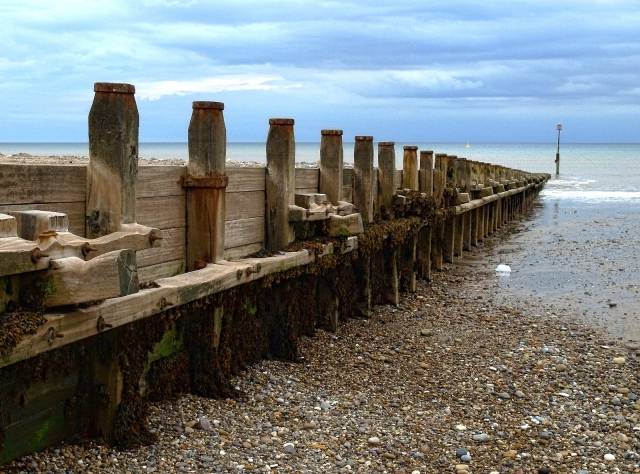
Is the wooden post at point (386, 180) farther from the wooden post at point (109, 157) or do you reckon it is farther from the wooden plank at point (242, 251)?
the wooden post at point (109, 157)

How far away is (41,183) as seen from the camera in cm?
438

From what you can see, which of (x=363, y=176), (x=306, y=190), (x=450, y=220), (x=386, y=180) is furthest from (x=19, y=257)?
(x=450, y=220)

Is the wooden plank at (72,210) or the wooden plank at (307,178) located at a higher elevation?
the wooden plank at (307,178)

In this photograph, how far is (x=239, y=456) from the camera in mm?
5145

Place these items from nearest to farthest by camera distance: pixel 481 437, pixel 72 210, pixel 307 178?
pixel 72 210
pixel 481 437
pixel 307 178

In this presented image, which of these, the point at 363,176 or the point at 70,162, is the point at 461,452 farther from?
the point at 70,162

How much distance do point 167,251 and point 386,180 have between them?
5.31m

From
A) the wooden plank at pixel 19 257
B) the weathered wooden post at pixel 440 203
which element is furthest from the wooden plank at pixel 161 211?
the weathered wooden post at pixel 440 203

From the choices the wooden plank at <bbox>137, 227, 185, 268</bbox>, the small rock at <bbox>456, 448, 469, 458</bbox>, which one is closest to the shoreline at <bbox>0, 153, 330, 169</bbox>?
the wooden plank at <bbox>137, 227, 185, 268</bbox>

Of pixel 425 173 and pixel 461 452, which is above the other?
pixel 425 173

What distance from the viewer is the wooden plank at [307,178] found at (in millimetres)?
7914

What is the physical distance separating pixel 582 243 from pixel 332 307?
1237cm

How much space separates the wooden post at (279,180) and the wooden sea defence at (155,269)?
0.01 metres

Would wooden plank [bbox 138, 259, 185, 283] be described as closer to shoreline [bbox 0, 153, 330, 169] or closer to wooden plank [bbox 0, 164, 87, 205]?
shoreline [bbox 0, 153, 330, 169]
